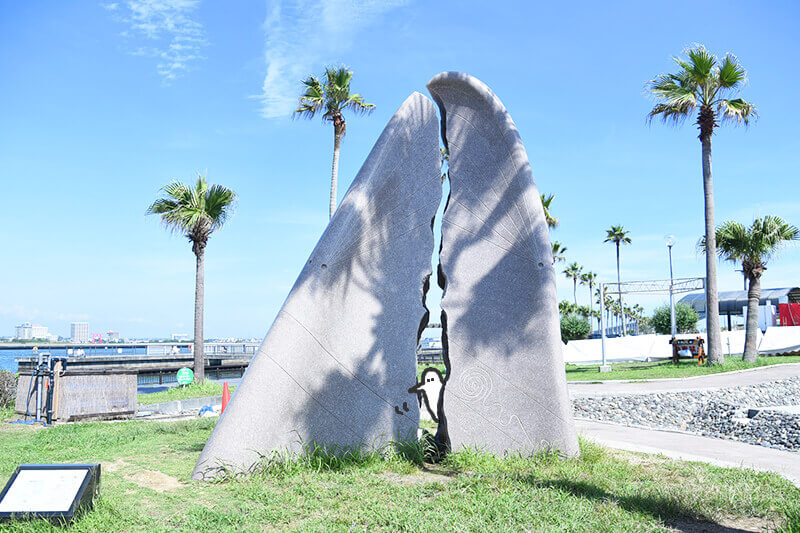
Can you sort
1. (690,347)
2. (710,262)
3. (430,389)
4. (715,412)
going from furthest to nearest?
1. (690,347)
2. (710,262)
3. (715,412)
4. (430,389)

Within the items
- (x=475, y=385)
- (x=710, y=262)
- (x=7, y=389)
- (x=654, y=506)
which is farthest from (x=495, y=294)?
(x=710, y=262)

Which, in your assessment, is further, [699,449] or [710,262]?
[710,262]

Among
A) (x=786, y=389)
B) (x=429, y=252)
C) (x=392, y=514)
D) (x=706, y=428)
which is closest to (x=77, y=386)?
(x=429, y=252)

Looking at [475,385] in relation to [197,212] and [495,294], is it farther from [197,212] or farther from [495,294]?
[197,212]

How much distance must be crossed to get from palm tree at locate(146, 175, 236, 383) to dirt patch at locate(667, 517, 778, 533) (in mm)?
19515

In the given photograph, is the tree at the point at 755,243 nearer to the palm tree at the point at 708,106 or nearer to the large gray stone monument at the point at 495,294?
the palm tree at the point at 708,106

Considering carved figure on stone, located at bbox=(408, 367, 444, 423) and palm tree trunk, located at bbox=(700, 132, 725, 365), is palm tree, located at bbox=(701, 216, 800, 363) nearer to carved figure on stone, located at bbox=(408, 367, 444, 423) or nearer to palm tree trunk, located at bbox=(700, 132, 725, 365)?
palm tree trunk, located at bbox=(700, 132, 725, 365)

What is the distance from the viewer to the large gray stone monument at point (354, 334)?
19.2 feet

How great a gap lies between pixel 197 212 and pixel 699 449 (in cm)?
1896

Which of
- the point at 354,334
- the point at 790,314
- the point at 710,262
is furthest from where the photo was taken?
the point at 790,314

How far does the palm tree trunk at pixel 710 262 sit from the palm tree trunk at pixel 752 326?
9.14ft

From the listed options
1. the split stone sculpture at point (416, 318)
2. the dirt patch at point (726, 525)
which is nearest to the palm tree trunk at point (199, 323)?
the split stone sculpture at point (416, 318)

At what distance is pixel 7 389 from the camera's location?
1302cm

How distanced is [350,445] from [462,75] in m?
4.67
